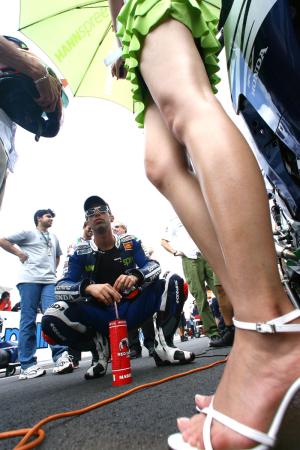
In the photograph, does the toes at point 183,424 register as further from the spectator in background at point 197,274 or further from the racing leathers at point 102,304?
the spectator in background at point 197,274

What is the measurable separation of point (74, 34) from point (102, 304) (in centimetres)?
214

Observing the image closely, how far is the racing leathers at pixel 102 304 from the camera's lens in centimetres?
202

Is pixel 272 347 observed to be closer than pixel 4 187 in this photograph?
Yes

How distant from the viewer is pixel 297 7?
2.30ft

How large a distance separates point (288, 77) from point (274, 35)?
0.10 metres

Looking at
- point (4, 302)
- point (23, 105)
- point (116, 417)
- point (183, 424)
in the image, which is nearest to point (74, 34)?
point (23, 105)

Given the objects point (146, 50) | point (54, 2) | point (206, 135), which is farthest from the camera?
point (54, 2)

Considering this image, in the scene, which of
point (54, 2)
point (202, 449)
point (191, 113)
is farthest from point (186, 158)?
point (54, 2)

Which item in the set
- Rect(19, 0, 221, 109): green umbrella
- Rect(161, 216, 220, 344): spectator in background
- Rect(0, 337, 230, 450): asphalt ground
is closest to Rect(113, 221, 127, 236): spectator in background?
Rect(161, 216, 220, 344): spectator in background

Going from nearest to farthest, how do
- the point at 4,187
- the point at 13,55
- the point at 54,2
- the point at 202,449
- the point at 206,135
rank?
1. the point at 202,449
2. the point at 206,135
3. the point at 4,187
4. the point at 13,55
5. the point at 54,2

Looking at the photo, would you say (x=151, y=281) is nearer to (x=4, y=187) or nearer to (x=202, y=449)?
(x=4, y=187)

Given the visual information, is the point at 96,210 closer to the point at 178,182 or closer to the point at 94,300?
the point at 94,300

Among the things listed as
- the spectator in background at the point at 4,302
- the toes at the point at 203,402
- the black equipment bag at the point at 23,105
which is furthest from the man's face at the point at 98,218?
the spectator in background at the point at 4,302

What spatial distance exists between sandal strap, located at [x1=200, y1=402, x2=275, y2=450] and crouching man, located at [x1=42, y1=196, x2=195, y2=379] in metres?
1.33
